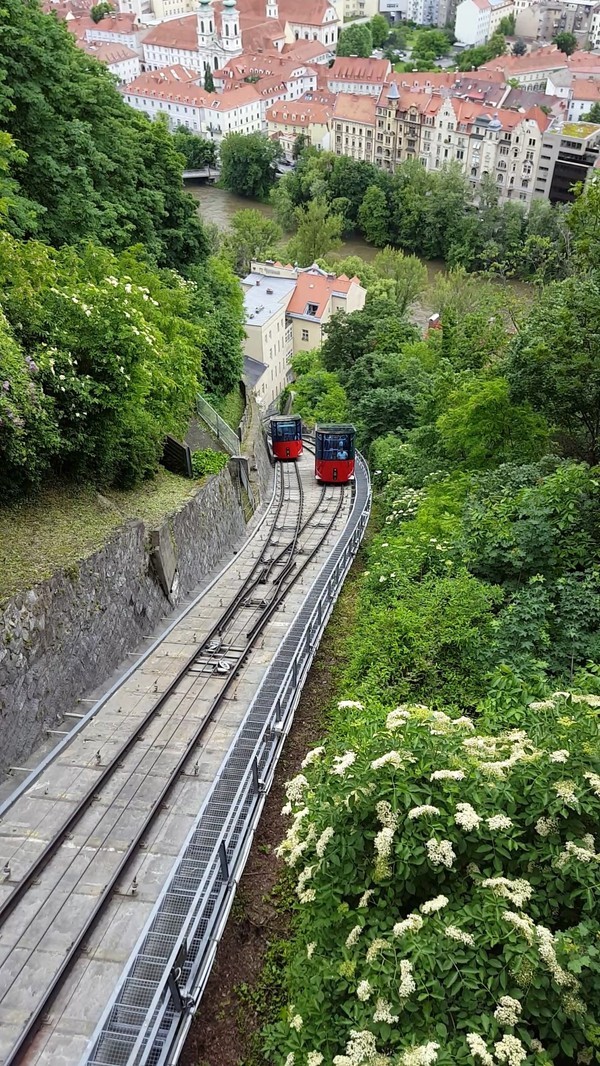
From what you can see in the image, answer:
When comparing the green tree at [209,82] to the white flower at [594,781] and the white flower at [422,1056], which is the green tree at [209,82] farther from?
the white flower at [422,1056]

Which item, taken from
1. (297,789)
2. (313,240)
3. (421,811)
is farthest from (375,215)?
(421,811)

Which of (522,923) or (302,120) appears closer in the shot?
(522,923)

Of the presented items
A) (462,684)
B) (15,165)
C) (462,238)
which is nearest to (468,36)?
(462,238)

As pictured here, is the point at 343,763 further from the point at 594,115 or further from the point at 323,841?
the point at 594,115

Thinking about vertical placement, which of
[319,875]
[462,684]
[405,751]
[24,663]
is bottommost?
[462,684]

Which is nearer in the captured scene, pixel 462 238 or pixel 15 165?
pixel 15 165

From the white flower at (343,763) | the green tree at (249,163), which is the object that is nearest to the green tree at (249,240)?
the green tree at (249,163)

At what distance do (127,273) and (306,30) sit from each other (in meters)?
144

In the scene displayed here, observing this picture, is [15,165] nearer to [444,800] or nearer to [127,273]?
[127,273]

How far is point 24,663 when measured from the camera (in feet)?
31.4

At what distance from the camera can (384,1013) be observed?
15.3 feet

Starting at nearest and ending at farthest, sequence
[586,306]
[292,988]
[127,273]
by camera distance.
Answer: [292,988] → [586,306] → [127,273]

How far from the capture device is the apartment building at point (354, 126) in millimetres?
84312

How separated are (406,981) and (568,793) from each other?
Result: 1748 millimetres
